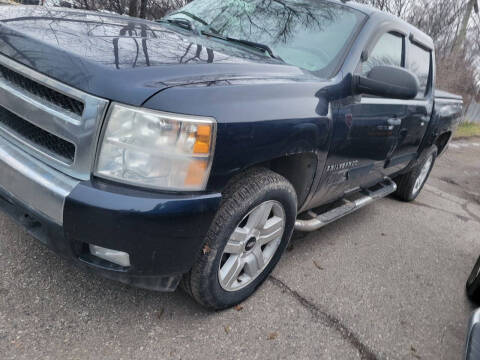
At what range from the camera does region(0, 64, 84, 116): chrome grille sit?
5.10 feet

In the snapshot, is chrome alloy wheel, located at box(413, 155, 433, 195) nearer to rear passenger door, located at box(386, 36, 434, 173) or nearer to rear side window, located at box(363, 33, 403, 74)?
Answer: rear passenger door, located at box(386, 36, 434, 173)

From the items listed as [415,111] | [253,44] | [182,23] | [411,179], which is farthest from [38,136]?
[411,179]

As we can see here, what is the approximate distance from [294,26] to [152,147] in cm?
160

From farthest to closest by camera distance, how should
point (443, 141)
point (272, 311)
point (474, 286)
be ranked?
point (443, 141), point (474, 286), point (272, 311)

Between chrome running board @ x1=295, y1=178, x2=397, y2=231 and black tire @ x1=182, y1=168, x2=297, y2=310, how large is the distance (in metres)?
0.43

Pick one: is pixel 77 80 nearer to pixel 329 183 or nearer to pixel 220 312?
pixel 220 312

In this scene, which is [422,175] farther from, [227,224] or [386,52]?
[227,224]

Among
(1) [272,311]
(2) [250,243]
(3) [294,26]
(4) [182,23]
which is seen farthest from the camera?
(4) [182,23]

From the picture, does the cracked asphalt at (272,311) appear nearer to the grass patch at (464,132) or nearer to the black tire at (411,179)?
the black tire at (411,179)

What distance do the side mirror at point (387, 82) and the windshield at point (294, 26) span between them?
0.20 meters

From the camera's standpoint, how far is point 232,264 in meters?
2.06

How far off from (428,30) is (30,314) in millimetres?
16515

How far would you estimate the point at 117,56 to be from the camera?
64.1 inches

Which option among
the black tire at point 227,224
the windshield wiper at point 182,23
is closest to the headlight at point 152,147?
the black tire at point 227,224
